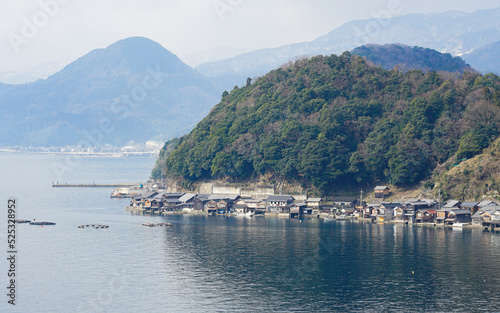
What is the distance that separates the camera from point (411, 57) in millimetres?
141000

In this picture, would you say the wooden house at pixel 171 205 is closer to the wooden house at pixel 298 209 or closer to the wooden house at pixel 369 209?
the wooden house at pixel 298 209

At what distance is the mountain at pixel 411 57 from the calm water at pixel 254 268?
80653 millimetres

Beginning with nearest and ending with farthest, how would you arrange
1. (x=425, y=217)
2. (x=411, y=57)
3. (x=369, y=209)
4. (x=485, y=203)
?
(x=485, y=203), (x=425, y=217), (x=369, y=209), (x=411, y=57)

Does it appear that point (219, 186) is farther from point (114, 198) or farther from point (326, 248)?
point (326, 248)

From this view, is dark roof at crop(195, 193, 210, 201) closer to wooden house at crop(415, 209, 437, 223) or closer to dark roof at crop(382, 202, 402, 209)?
dark roof at crop(382, 202, 402, 209)

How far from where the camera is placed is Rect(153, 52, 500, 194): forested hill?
70125mm

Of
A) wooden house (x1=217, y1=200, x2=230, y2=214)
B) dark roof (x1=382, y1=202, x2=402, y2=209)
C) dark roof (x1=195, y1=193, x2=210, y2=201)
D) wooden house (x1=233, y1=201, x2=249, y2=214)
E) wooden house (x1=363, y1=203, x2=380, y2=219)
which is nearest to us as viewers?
dark roof (x1=382, y1=202, x2=402, y2=209)

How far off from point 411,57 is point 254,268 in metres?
109

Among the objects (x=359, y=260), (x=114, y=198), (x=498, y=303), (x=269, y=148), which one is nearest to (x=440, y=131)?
(x=269, y=148)

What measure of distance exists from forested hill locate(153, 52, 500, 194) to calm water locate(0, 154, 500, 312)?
11351 millimetres

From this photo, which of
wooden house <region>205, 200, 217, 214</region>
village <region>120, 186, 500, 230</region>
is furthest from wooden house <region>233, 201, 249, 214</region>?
wooden house <region>205, 200, 217, 214</region>

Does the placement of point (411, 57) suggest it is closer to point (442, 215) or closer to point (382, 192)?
point (382, 192)

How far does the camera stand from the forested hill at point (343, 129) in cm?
7012

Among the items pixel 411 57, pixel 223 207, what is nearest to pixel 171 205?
pixel 223 207
